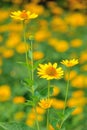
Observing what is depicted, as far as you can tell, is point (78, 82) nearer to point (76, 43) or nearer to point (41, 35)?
point (76, 43)

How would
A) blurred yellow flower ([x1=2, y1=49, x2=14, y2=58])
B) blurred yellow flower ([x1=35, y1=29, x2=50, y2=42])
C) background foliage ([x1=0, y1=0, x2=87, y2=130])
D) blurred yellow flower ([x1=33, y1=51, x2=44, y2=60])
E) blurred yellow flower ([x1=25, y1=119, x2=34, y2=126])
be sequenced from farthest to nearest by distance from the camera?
blurred yellow flower ([x1=35, y1=29, x2=50, y2=42])
blurred yellow flower ([x1=2, y1=49, x2=14, y2=58])
blurred yellow flower ([x1=33, y1=51, x2=44, y2=60])
background foliage ([x1=0, y1=0, x2=87, y2=130])
blurred yellow flower ([x1=25, y1=119, x2=34, y2=126])

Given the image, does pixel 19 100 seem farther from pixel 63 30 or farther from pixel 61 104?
pixel 63 30

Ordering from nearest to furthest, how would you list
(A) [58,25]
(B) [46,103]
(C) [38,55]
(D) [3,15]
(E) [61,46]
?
(B) [46,103] → (C) [38,55] → (E) [61,46] → (A) [58,25] → (D) [3,15]

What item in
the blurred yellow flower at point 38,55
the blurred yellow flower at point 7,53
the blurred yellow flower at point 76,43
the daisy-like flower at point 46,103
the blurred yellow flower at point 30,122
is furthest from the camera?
the blurred yellow flower at point 76,43

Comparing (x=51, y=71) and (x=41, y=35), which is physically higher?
(x=51, y=71)

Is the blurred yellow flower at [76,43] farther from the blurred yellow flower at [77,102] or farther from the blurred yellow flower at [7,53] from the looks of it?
the blurred yellow flower at [77,102]

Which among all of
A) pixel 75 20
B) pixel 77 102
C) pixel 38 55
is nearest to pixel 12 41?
pixel 38 55

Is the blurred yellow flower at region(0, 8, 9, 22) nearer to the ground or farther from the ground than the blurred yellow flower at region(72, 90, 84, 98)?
nearer to the ground

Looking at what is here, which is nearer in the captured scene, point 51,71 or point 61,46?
point 51,71

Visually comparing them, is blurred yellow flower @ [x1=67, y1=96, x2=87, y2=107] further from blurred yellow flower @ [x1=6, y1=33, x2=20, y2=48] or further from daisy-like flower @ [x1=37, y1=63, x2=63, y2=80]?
daisy-like flower @ [x1=37, y1=63, x2=63, y2=80]

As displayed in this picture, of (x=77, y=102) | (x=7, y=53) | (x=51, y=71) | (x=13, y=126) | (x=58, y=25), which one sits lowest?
(x=58, y=25)

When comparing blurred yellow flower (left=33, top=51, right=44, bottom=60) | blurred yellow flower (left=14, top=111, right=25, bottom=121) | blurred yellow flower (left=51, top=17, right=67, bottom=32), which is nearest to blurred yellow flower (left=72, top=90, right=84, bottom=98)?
blurred yellow flower (left=14, top=111, right=25, bottom=121)

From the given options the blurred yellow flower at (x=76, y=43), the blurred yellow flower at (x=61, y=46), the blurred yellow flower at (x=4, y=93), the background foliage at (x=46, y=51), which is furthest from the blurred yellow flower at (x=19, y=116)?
the blurred yellow flower at (x=76, y=43)
